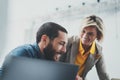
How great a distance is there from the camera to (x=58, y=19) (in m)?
1.67

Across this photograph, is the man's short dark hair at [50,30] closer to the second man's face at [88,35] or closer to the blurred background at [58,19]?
the blurred background at [58,19]

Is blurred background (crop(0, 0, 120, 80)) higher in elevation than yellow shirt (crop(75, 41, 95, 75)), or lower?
higher

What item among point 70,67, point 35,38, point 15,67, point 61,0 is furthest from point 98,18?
point 15,67

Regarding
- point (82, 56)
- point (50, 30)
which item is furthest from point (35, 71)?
point (50, 30)

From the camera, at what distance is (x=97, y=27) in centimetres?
150

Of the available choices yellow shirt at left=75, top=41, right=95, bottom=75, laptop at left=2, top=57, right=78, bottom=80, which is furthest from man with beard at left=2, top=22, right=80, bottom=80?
laptop at left=2, top=57, right=78, bottom=80

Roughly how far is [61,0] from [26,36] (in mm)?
421

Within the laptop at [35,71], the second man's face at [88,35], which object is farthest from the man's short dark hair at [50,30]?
the laptop at [35,71]

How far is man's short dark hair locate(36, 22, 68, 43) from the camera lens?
1.66 metres

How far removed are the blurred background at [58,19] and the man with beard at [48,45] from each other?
0.05m

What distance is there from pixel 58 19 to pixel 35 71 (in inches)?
33.3

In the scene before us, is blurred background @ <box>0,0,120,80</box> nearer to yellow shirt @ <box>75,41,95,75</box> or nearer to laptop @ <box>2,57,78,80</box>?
yellow shirt @ <box>75,41,95,75</box>

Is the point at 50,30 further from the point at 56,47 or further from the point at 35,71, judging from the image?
the point at 35,71

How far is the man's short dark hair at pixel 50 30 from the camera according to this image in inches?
65.2
